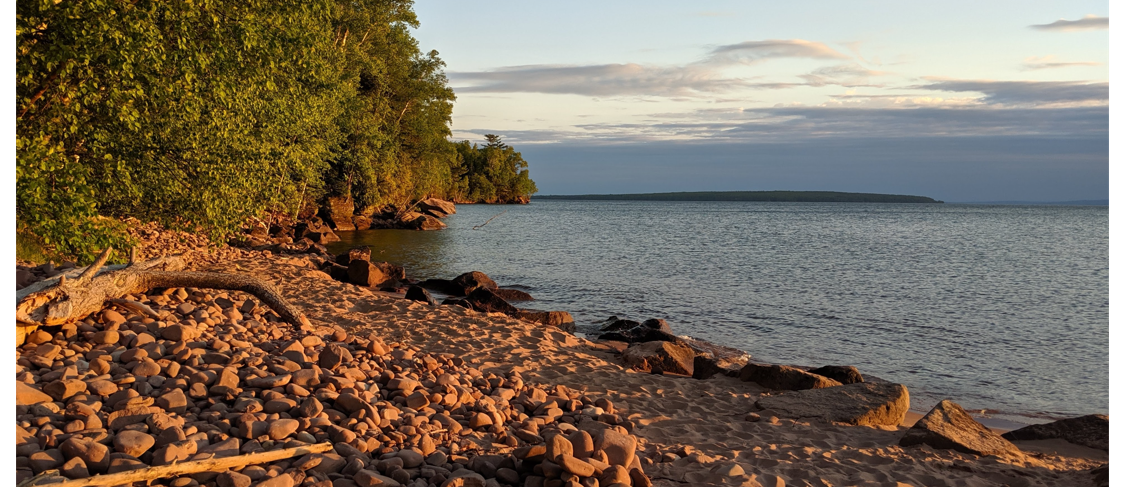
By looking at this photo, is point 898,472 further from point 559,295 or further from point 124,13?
point 559,295

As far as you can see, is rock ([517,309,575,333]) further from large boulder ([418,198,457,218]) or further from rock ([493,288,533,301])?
large boulder ([418,198,457,218])

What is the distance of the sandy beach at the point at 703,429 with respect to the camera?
709cm

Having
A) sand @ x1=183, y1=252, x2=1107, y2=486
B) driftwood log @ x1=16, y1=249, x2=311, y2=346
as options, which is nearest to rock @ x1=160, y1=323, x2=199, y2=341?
driftwood log @ x1=16, y1=249, x2=311, y2=346

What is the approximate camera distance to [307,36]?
1289cm

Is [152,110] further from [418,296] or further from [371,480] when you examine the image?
[371,480]

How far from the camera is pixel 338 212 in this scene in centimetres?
4816

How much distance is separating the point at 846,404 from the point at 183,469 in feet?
27.8

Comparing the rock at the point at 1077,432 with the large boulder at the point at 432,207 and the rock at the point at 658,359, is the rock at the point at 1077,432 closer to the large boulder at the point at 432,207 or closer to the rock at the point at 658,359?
the rock at the point at 658,359

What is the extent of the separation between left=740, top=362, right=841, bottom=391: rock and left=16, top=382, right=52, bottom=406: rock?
31.8ft

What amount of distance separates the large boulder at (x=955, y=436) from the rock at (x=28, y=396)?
30.4ft

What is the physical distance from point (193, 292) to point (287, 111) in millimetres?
6740

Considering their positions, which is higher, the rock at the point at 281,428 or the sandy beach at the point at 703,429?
the rock at the point at 281,428

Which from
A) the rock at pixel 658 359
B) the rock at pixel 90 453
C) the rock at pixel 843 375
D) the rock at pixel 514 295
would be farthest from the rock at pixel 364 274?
the rock at pixel 90 453

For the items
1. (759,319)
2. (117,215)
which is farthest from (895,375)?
(117,215)
